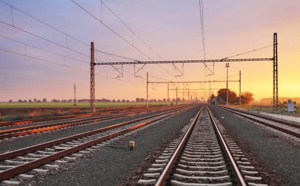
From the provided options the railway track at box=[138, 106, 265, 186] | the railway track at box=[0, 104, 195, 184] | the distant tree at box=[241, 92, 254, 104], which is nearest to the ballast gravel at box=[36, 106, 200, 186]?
the railway track at box=[0, 104, 195, 184]

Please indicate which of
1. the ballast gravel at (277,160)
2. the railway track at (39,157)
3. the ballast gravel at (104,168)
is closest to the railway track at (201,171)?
the ballast gravel at (277,160)

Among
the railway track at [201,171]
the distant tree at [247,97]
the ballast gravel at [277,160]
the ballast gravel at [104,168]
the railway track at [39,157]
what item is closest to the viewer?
the railway track at [201,171]

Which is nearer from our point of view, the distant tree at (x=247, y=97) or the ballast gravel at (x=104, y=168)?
the ballast gravel at (x=104, y=168)

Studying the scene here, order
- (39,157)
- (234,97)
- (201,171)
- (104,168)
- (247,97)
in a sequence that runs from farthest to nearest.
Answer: (234,97), (247,97), (39,157), (104,168), (201,171)

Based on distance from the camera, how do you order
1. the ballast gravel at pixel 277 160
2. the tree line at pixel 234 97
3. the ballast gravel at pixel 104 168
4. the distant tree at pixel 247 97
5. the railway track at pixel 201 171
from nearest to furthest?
the railway track at pixel 201 171, the ballast gravel at pixel 104 168, the ballast gravel at pixel 277 160, the tree line at pixel 234 97, the distant tree at pixel 247 97

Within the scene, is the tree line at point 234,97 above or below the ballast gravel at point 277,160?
above

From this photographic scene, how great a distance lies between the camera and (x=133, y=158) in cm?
1039

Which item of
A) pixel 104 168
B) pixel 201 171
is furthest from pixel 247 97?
pixel 104 168

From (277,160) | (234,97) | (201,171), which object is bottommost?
(277,160)

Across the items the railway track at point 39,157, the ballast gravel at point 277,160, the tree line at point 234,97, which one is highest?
the tree line at point 234,97

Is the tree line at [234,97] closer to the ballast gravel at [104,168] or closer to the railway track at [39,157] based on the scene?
the railway track at [39,157]

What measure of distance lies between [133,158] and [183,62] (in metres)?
31.0

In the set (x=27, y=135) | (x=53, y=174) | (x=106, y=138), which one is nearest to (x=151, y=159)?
(x=53, y=174)

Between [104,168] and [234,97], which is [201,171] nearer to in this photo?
[104,168]
